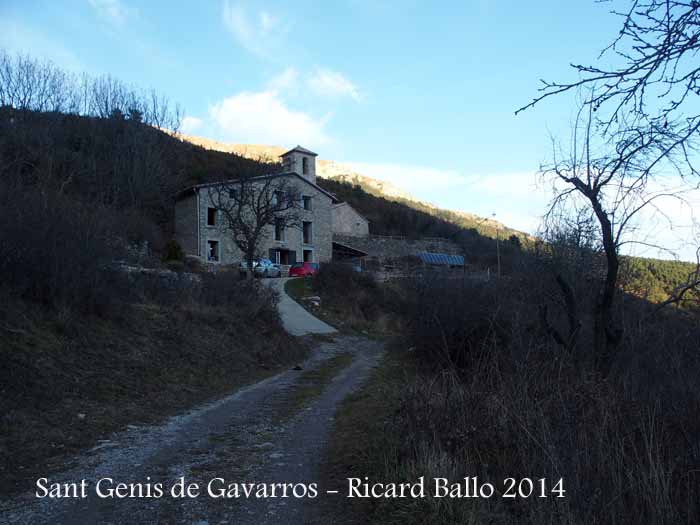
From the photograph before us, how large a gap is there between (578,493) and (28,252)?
9960mm

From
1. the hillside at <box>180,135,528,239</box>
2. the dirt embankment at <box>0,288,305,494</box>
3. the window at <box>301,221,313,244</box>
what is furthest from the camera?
the hillside at <box>180,135,528,239</box>

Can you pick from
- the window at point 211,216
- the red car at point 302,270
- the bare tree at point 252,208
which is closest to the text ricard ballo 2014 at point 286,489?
the bare tree at point 252,208

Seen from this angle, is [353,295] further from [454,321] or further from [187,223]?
[454,321]

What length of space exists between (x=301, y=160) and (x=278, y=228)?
16326 millimetres

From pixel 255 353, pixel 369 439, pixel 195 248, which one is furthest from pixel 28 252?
pixel 195 248

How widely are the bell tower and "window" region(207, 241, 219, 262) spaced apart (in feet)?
38.9

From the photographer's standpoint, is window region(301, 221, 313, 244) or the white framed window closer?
the white framed window

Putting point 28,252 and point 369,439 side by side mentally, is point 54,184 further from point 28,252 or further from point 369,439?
point 369,439

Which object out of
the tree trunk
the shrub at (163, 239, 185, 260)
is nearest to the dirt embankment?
the tree trunk

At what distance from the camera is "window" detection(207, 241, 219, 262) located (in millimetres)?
39888

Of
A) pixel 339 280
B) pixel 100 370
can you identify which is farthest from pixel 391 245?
pixel 100 370

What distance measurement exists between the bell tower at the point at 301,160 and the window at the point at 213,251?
1186 centimetres

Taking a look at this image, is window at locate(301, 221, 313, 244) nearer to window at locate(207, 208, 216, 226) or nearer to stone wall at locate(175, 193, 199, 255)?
window at locate(207, 208, 216, 226)

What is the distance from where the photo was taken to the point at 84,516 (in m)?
4.03
